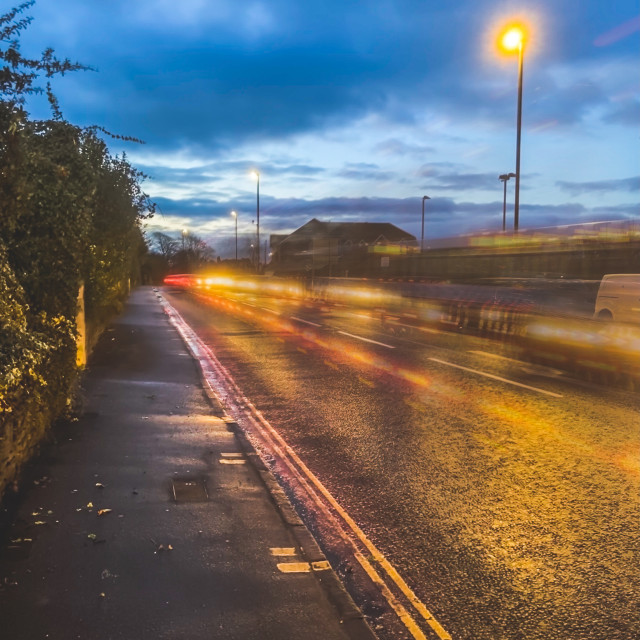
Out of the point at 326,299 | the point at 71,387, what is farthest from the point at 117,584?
the point at 326,299

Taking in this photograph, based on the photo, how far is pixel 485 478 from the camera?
5688 mm

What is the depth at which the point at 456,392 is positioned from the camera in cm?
962

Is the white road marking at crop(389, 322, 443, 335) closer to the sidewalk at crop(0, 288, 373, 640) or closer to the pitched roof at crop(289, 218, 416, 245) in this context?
the sidewalk at crop(0, 288, 373, 640)

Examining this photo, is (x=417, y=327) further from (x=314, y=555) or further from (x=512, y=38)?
(x=314, y=555)

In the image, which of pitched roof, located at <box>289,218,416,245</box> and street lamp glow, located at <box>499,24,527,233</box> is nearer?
street lamp glow, located at <box>499,24,527,233</box>

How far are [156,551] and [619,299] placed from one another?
15.1 metres

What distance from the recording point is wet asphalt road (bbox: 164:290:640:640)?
11.8 feet

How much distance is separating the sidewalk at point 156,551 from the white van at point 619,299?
12.5 meters

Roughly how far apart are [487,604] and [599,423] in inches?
192

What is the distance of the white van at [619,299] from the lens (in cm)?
1549

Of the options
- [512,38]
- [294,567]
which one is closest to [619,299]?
[512,38]

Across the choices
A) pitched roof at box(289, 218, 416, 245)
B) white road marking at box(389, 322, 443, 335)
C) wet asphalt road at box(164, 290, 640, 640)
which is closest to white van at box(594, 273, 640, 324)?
white road marking at box(389, 322, 443, 335)

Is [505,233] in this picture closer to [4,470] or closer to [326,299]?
[326,299]

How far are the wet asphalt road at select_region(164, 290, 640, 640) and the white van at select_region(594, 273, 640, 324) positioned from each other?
527 centimetres
